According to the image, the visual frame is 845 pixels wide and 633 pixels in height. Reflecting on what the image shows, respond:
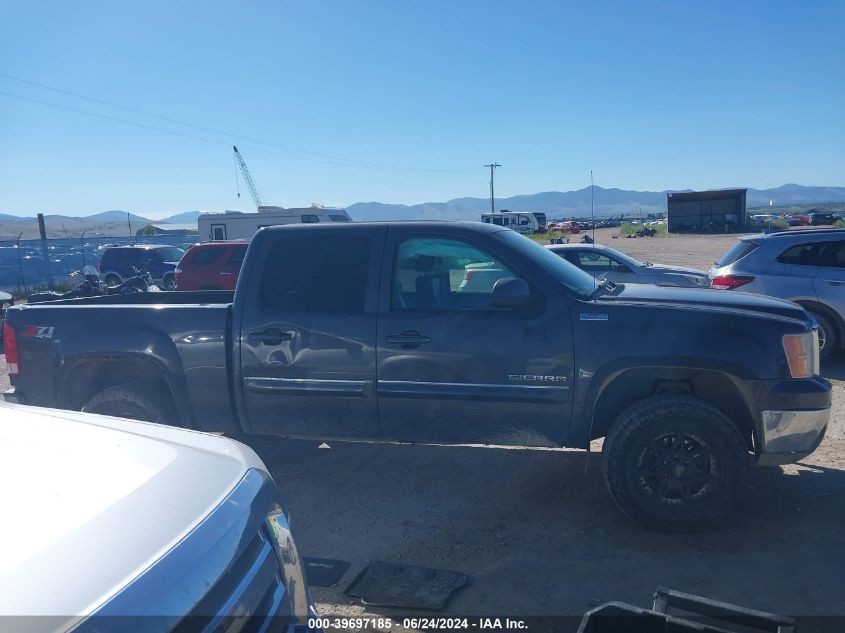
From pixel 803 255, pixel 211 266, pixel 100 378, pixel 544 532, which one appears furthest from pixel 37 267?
pixel 544 532

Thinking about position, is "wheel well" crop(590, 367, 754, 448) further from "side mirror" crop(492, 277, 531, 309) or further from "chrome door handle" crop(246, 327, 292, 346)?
"chrome door handle" crop(246, 327, 292, 346)

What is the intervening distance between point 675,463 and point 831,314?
566 cm

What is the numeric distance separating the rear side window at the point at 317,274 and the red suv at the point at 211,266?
1258cm

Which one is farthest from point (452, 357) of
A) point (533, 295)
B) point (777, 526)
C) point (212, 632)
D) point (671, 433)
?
point (212, 632)

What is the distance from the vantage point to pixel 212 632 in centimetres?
189

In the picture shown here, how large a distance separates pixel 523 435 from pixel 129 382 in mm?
3024

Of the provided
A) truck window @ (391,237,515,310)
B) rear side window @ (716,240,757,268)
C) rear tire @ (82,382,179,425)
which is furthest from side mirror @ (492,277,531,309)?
rear side window @ (716,240,757,268)

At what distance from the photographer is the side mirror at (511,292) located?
4.59 meters

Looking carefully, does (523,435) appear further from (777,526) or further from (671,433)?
(777,526)

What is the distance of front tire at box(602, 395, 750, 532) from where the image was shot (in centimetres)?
→ 448

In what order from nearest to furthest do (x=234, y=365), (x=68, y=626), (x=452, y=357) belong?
(x=68, y=626)
(x=452, y=357)
(x=234, y=365)

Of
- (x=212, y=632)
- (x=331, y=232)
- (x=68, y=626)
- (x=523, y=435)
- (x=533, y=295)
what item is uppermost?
(x=331, y=232)

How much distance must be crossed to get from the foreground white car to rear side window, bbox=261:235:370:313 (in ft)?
7.42

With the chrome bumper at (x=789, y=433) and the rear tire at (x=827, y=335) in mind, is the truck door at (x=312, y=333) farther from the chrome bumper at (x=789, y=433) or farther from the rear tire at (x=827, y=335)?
the rear tire at (x=827, y=335)
